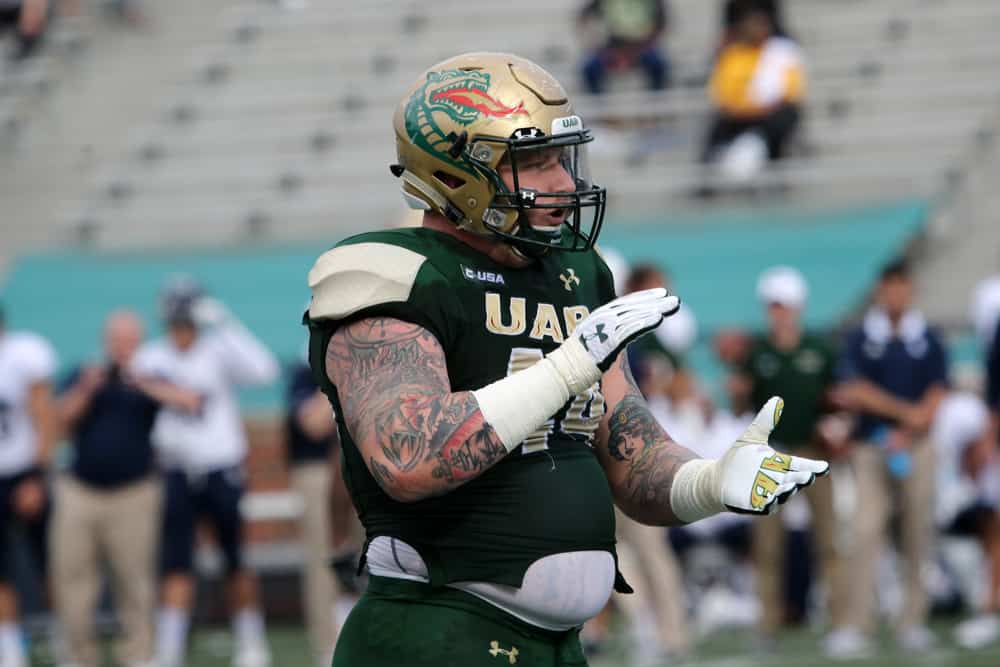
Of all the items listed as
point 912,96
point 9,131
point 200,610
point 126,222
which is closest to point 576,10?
point 912,96

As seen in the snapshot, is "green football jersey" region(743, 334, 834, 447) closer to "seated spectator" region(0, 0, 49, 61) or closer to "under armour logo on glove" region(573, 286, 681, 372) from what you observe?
"under armour logo on glove" region(573, 286, 681, 372)

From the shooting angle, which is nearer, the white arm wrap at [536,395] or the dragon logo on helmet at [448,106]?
the white arm wrap at [536,395]

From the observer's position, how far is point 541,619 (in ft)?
10.6

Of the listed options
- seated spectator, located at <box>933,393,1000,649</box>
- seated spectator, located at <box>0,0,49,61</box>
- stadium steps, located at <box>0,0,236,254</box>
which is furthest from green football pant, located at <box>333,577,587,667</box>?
seated spectator, located at <box>0,0,49,61</box>

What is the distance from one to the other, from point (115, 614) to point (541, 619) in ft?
26.7

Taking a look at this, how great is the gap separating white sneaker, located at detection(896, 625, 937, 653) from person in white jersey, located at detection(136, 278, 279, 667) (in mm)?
3125

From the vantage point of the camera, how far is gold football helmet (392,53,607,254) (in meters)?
3.23

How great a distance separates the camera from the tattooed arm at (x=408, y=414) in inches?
117

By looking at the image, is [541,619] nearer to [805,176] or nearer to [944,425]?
[944,425]

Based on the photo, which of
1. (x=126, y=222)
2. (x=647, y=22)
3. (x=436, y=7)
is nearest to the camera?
(x=647, y=22)

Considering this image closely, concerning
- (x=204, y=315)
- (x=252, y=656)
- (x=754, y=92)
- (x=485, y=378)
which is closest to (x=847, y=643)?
(x=252, y=656)

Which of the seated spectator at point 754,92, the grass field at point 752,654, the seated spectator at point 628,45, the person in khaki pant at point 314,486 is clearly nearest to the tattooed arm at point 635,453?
the grass field at point 752,654

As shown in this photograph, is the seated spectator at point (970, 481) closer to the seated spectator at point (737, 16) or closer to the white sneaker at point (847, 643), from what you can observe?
the white sneaker at point (847, 643)

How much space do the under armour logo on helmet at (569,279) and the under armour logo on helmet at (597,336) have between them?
0.40 m
